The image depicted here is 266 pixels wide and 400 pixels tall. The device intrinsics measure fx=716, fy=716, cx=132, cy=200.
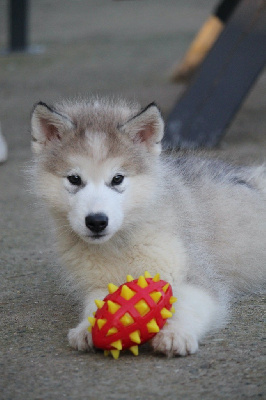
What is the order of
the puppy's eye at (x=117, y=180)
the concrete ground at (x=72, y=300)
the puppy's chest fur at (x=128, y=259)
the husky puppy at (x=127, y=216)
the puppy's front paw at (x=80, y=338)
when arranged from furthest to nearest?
the puppy's chest fur at (x=128, y=259)
the puppy's eye at (x=117, y=180)
the husky puppy at (x=127, y=216)
the puppy's front paw at (x=80, y=338)
the concrete ground at (x=72, y=300)

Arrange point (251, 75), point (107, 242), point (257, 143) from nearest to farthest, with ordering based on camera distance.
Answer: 1. point (107, 242)
2. point (251, 75)
3. point (257, 143)

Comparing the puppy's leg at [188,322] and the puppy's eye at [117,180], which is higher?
the puppy's eye at [117,180]

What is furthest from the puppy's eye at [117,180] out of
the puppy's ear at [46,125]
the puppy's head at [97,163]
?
the puppy's ear at [46,125]

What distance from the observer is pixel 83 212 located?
350 centimetres

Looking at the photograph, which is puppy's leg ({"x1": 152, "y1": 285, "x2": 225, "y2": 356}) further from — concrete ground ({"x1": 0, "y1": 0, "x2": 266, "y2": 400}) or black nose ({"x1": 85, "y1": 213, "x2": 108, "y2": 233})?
black nose ({"x1": 85, "y1": 213, "x2": 108, "y2": 233})

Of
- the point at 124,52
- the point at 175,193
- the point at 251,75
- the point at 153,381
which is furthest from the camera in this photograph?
the point at 124,52

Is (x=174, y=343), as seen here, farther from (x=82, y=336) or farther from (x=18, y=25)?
(x=18, y=25)

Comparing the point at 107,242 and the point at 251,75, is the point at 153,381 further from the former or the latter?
the point at 251,75

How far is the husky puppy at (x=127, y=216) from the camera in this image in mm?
3535

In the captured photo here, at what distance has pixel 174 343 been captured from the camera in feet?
10.8

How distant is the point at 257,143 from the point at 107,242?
4573mm

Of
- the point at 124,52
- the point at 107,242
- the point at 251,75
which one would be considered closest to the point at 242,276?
the point at 107,242

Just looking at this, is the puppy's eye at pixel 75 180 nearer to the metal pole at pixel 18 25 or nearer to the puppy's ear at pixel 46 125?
the puppy's ear at pixel 46 125

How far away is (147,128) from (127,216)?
523 mm
